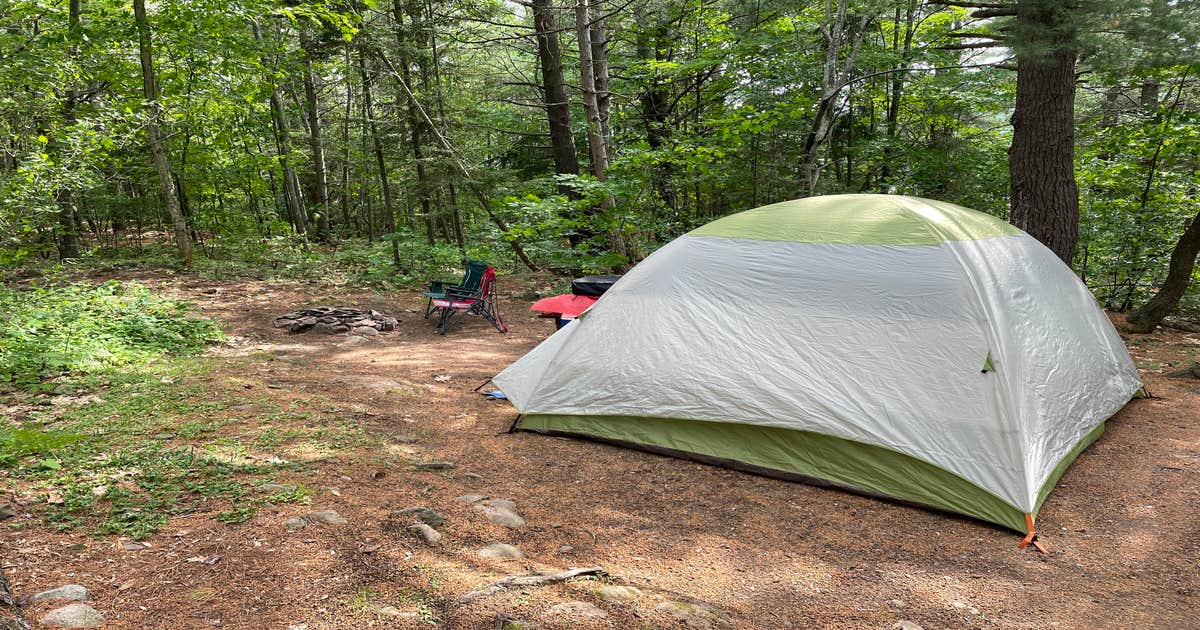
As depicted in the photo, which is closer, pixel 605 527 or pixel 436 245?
pixel 605 527

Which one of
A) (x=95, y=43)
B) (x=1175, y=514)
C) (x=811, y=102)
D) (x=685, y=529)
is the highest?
(x=95, y=43)

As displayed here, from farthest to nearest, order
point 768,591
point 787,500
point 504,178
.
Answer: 1. point 504,178
2. point 787,500
3. point 768,591

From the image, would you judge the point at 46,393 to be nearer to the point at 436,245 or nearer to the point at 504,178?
the point at 504,178

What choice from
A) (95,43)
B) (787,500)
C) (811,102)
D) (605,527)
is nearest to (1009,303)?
(787,500)

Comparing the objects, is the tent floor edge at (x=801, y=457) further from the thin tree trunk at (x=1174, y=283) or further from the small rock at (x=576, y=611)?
the thin tree trunk at (x=1174, y=283)

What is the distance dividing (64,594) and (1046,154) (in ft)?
28.3

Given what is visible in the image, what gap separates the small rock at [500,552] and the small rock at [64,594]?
139 cm

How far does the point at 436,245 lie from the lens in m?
13.0

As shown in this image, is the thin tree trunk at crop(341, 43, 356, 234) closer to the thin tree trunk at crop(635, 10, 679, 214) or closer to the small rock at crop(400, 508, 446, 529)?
the thin tree trunk at crop(635, 10, 679, 214)

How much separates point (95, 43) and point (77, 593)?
36.4ft

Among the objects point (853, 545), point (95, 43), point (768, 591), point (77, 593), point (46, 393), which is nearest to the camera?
point (77, 593)

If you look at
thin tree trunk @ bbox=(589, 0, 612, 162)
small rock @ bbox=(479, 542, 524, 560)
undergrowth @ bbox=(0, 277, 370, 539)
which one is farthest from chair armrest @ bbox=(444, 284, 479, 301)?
small rock @ bbox=(479, 542, 524, 560)

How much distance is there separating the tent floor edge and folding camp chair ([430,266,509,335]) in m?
4.16

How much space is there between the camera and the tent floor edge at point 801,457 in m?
3.49
